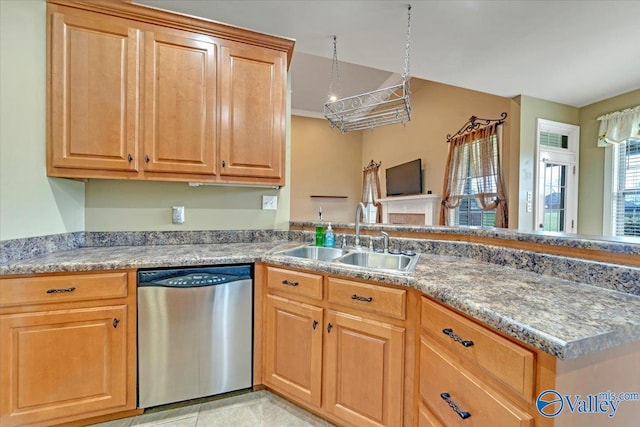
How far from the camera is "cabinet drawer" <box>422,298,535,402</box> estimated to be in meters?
0.71

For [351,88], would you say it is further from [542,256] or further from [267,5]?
[542,256]

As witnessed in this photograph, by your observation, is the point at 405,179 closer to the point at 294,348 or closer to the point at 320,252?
the point at 320,252

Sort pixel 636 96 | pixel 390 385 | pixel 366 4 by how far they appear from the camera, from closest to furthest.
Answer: pixel 390 385 < pixel 366 4 < pixel 636 96

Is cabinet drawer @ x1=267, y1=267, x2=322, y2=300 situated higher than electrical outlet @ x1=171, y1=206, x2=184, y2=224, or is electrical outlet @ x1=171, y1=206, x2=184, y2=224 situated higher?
electrical outlet @ x1=171, y1=206, x2=184, y2=224

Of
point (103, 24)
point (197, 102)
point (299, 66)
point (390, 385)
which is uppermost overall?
point (299, 66)

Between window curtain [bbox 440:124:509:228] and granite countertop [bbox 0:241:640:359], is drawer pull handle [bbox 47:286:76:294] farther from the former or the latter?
window curtain [bbox 440:124:509:228]

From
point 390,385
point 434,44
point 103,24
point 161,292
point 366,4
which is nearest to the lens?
point 390,385

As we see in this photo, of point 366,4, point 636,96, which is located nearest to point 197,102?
point 366,4

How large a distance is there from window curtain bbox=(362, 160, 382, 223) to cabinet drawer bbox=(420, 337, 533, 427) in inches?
197

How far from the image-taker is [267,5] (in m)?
2.03

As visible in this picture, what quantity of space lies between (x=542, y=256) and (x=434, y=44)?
7.10ft

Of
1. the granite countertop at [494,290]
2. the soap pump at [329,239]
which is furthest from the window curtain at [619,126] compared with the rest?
the soap pump at [329,239]
